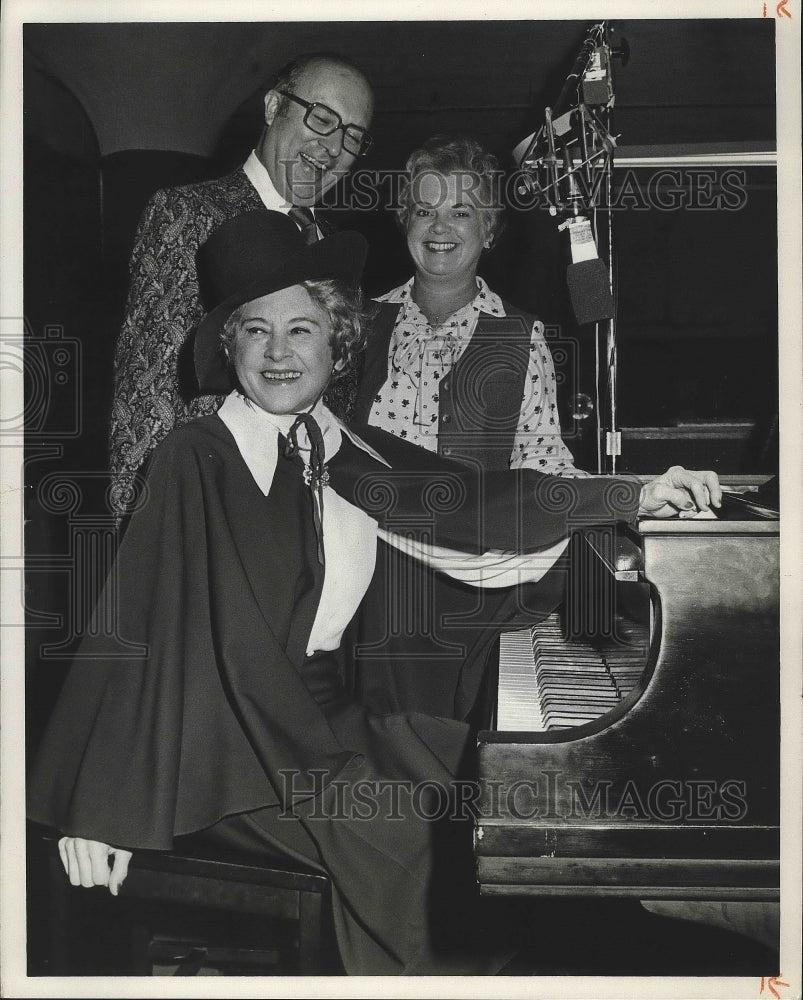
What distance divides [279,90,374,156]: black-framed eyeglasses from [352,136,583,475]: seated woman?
10cm

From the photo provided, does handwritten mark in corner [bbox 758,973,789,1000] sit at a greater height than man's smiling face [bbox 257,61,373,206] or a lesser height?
lesser

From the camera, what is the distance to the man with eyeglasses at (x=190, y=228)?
5.83 feet

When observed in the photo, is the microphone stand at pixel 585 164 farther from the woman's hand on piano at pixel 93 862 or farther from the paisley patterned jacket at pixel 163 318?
the woman's hand on piano at pixel 93 862

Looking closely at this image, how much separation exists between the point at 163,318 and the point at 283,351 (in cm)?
24

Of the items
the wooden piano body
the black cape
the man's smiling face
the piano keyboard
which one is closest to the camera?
the wooden piano body

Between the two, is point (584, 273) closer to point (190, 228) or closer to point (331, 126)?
point (331, 126)

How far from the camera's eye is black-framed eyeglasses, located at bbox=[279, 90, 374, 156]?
1789mm

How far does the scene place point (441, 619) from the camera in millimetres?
1810

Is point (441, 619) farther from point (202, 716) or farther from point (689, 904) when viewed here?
point (689, 904)

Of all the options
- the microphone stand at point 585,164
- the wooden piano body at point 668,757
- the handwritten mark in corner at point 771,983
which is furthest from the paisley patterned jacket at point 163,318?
the handwritten mark in corner at point 771,983

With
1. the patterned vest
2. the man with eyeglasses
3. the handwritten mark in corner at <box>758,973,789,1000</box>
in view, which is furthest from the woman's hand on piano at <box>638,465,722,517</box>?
the handwritten mark in corner at <box>758,973,789,1000</box>

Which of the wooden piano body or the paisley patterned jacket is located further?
the paisley patterned jacket

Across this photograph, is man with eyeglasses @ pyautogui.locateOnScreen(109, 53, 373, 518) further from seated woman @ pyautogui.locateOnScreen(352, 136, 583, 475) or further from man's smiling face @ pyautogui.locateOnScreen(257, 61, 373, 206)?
seated woman @ pyautogui.locateOnScreen(352, 136, 583, 475)

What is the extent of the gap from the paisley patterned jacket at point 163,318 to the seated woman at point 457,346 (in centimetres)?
33
